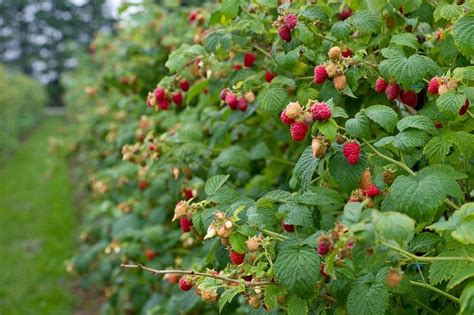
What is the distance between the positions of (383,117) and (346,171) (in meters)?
0.14

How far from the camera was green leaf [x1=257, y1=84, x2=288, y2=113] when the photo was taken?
1.64 m

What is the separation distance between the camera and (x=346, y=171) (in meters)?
1.23

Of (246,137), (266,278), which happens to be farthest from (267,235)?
(246,137)

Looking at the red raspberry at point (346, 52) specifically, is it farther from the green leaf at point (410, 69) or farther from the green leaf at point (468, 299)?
the green leaf at point (468, 299)

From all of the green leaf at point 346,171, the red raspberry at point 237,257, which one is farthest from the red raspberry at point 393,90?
the red raspberry at point 237,257

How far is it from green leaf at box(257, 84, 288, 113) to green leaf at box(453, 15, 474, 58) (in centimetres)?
50

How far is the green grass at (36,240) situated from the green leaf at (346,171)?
375cm

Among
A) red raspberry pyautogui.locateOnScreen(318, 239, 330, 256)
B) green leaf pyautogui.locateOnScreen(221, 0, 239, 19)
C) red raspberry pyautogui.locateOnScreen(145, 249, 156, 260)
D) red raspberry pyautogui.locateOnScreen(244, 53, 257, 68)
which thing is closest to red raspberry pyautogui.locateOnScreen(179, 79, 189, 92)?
red raspberry pyautogui.locateOnScreen(244, 53, 257, 68)

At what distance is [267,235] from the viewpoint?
1.33m

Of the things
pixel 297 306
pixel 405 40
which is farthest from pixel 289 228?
pixel 405 40

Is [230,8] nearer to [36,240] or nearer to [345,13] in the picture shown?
[345,13]

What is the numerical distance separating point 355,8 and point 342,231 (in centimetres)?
89

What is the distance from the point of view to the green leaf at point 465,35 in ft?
4.21

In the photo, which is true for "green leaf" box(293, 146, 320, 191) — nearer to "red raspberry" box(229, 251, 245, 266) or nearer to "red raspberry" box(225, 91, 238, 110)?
"red raspberry" box(229, 251, 245, 266)
